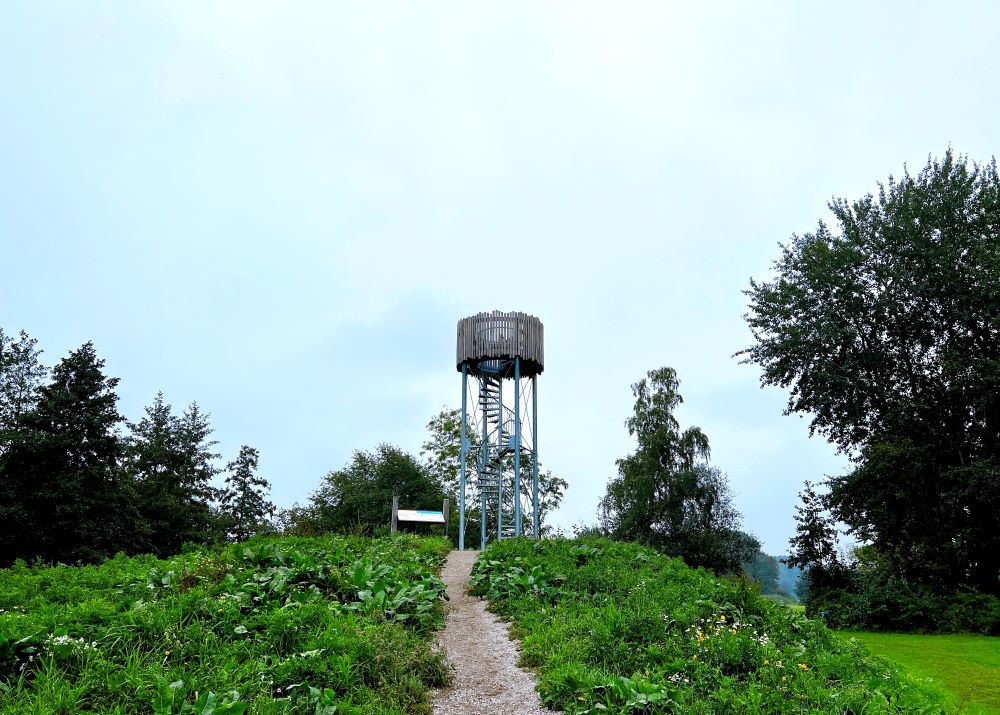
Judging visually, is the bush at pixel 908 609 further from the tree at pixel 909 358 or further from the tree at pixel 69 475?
the tree at pixel 69 475

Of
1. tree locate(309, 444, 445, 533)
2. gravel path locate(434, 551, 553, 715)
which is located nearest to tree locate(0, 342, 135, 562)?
tree locate(309, 444, 445, 533)

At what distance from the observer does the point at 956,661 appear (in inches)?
463

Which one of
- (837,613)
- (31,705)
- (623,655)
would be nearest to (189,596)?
(31,705)

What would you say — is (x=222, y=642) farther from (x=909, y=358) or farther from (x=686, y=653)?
(x=909, y=358)

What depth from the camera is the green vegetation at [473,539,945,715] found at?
574cm

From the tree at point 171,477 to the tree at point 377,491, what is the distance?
17.9 feet

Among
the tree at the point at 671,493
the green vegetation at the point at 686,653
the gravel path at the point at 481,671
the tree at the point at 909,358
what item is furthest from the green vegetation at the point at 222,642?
the tree at the point at 671,493

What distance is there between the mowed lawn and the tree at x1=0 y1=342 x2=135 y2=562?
24.5 m

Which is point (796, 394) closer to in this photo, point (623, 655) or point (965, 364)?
point (965, 364)

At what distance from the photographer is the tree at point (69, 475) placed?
2481 centimetres

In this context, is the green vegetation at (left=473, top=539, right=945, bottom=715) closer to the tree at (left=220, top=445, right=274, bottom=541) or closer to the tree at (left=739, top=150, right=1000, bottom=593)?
the tree at (left=739, top=150, right=1000, bottom=593)

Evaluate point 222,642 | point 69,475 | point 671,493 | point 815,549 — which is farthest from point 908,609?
point 69,475

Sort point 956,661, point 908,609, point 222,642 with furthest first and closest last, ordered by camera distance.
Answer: point 908,609 → point 956,661 → point 222,642

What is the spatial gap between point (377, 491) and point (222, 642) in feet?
93.1
